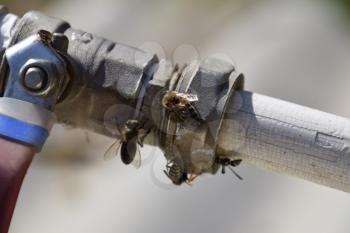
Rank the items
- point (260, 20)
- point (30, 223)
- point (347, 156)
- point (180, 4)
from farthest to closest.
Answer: point (180, 4)
point (260, 20)
point (30, 223)
point (347, 156)

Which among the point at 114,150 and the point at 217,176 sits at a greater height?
the point at 114,150

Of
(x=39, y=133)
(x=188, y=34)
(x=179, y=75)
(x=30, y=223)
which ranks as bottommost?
(x=30, y=223)

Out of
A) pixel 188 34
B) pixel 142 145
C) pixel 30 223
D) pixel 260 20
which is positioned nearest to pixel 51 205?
pixel 30 223

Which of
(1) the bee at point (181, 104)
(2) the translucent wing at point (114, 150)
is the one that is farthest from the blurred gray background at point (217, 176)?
(1) the bee at point (181, 104)

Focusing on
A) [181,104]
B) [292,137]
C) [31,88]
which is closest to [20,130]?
[31,88]

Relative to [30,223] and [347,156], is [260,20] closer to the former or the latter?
[30,223]

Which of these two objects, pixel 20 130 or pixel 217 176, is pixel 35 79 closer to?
pixel 20 130
